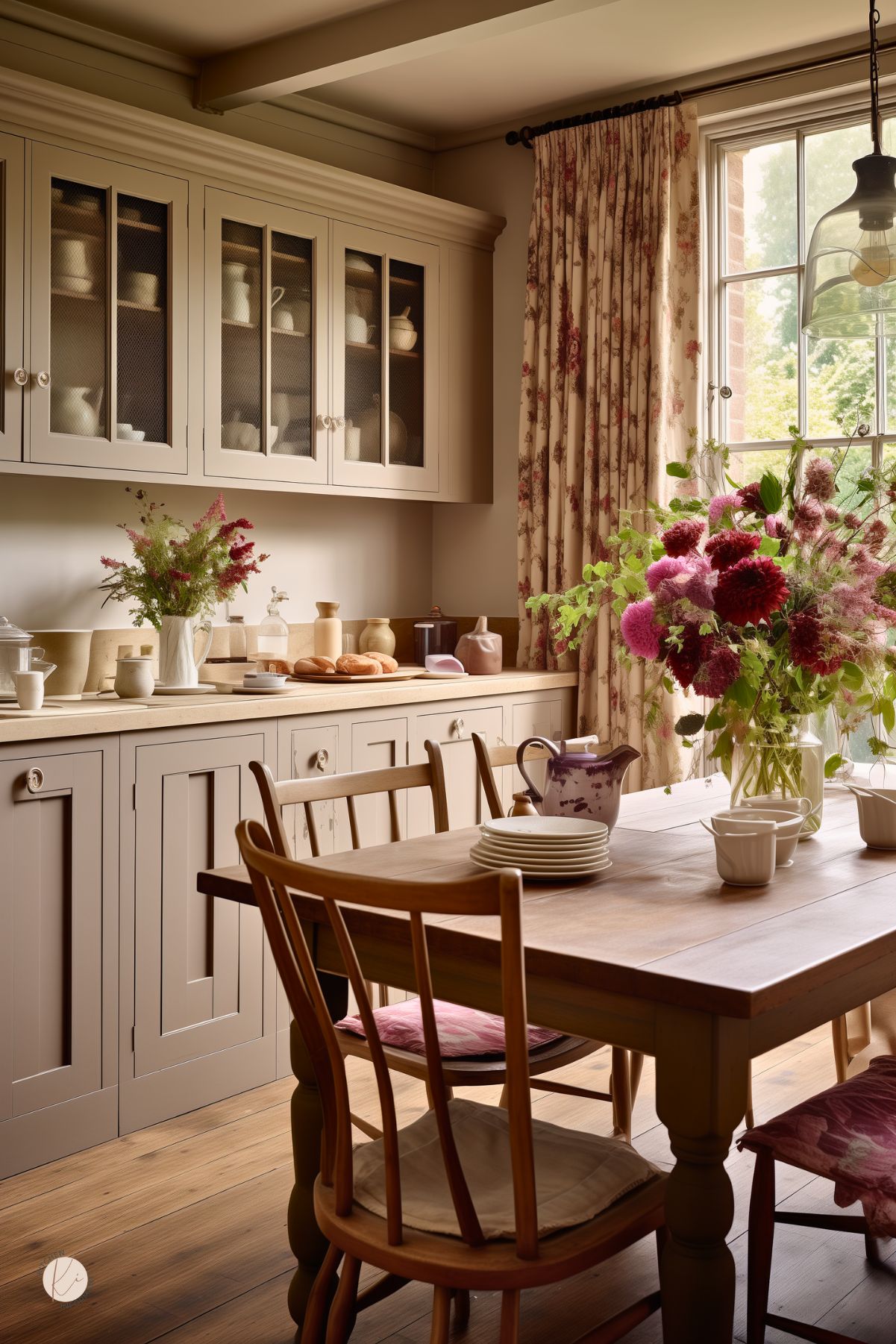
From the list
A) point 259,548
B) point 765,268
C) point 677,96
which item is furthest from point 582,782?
point 677,96

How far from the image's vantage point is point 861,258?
7.05ft

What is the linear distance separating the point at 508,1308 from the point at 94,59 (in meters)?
3.34

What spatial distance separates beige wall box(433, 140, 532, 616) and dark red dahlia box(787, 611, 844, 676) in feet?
8.23

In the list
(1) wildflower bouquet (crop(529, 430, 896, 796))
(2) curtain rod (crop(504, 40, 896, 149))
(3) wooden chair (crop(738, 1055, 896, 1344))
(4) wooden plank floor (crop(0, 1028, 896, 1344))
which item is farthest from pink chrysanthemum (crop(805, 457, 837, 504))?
(2) curtain rod (crop(504, 40, 896, 149))

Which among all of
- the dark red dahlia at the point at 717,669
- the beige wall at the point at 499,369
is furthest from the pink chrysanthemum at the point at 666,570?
the beige wall at the point at 499,369

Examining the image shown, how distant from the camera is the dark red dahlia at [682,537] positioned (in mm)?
2080

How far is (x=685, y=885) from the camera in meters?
1.93

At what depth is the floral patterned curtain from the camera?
3955mm

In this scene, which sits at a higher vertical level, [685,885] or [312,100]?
[312,100]

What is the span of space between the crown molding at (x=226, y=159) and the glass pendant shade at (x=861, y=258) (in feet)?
6.07

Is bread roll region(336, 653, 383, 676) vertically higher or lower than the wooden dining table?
higher

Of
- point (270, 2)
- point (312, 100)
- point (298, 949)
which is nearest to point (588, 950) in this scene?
point (298, 949)

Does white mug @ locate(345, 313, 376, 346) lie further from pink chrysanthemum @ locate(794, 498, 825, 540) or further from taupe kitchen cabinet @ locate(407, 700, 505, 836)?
pink chrysanthemum @ locate(794, 498, 825, 540)

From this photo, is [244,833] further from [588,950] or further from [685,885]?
[685,885]
